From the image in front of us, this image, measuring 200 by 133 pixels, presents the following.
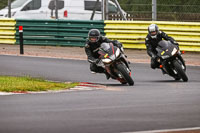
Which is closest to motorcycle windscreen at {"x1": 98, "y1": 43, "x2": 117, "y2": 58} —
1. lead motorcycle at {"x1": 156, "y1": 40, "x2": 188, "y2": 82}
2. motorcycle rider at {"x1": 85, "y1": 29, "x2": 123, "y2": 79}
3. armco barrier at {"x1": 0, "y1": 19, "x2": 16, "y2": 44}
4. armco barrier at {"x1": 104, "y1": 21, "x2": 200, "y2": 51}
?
motorcycle rider at {"x1": 85, "y1": 29, "x2": 123, "y2": 79}

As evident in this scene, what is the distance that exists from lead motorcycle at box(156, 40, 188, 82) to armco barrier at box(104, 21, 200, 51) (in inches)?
248

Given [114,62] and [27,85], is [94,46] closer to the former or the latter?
[114,62]

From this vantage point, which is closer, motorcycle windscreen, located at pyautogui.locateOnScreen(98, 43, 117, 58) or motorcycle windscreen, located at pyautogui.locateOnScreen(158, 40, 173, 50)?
motorcycle windscreen, located at pyautogui.locateOnScreen(98, 43, 117, 58)

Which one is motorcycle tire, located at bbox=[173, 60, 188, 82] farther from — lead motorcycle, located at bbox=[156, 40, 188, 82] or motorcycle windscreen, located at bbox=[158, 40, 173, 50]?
motorcycle windscreen, located at bbox=[158, 40, 173, 50]

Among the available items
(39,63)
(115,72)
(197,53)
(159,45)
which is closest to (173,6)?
(197,53)

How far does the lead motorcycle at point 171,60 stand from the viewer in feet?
49.1

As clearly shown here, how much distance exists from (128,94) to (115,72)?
85.6 inches

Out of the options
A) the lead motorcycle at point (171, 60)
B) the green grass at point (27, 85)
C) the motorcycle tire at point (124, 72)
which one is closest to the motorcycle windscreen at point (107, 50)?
the motorcycle tire at point (124, 72)

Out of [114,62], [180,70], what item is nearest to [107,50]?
[114,62]

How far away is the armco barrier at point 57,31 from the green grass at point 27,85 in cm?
970

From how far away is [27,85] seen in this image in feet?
43.1

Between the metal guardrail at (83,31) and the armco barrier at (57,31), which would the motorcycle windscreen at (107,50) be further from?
the armco barrier at (57,31)

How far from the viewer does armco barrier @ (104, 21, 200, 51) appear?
71.7ft

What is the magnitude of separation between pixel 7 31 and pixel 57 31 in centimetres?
229
